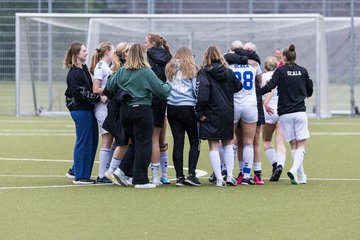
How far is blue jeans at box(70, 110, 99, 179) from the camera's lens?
47.3ft

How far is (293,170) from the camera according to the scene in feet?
46.3

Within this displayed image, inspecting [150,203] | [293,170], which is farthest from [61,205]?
[293,170]

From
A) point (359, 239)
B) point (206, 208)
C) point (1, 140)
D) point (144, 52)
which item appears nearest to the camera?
point (359, 239)

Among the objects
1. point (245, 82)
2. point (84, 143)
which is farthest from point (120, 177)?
point (245, 82)

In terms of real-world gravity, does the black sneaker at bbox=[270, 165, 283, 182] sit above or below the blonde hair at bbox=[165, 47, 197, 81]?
below

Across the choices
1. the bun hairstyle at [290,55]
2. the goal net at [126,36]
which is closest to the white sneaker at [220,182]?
the bun hairstyle at [290,55]

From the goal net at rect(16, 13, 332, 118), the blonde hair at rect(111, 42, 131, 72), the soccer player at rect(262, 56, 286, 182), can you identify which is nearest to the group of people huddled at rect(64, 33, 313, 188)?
the blonde hair at rect(111, 42, 131, 72)

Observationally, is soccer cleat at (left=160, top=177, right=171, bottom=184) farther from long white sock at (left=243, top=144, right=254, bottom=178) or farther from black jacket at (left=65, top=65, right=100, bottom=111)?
black jacket at (left=65, top=65, right=100, bottom=111)

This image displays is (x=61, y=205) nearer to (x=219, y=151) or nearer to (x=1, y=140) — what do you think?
(x=219, y=151)

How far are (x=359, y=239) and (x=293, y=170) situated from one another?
4.59 metres

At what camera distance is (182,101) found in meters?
14.0

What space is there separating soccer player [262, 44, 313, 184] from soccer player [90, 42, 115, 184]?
2054mm

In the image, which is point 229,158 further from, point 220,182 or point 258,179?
point 258,179

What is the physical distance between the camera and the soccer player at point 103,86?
14312mm
